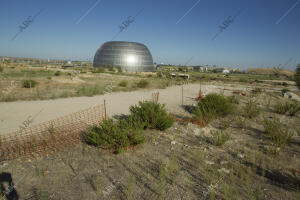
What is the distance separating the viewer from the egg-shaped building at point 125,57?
2739 inches

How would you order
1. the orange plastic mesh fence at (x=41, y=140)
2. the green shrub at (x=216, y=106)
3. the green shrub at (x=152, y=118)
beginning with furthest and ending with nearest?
the green shrub at (x=216, y=106)
the green shrub at (x=152, y=118)
the orange plastic mesh fence at (x=41, y=140)

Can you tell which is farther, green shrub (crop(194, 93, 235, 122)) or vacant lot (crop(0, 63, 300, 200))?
green shrub (crop(194, 93, 235, 122))

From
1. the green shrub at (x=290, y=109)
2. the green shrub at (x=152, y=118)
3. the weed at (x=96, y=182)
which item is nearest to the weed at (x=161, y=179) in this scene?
the weed at (x=96, y=182)

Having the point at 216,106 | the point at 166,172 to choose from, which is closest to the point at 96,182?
the point at 166,172

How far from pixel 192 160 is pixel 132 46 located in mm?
74689

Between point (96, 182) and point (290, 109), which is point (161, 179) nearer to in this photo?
point (96, 182)

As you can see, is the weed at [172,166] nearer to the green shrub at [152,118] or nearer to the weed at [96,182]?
the weed at [96,182]

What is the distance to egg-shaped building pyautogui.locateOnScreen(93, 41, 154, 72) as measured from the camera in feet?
228

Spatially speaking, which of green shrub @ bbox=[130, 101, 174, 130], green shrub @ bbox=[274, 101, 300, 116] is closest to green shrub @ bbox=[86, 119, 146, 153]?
green shrub @ bbox=[130, 101, 174, 130]

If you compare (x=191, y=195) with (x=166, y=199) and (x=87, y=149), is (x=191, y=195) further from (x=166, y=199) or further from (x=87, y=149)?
(x=87, y=149)

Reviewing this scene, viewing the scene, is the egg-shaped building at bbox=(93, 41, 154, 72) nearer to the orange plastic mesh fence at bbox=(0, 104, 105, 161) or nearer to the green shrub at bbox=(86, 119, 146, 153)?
the orange plastic mesh fence at bbox=(0, 104, 105, 161)

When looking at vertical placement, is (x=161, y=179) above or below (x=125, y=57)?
below

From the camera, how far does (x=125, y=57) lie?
7031cm

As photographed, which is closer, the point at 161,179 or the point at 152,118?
the point at 161,179
